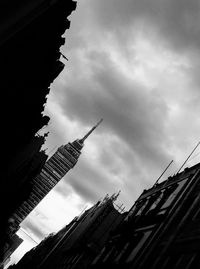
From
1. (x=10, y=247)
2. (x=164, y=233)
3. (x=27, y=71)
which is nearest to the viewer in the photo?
(x=164, y=233)

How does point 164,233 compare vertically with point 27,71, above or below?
below

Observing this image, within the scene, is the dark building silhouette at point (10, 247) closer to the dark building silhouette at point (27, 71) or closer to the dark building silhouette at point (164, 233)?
the dark building silhouette at point (27, 71)

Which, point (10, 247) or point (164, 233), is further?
point (10, 247)

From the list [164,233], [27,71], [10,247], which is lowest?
[164,233]

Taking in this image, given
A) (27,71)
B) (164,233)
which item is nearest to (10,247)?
(27,71)

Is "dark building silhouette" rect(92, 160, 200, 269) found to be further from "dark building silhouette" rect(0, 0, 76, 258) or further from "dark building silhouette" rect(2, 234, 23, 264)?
"dark building silhouette" rect(2, 234, 23, 264)

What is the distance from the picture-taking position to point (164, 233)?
72.5 ft

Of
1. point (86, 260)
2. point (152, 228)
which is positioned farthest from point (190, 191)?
point (86, 260)

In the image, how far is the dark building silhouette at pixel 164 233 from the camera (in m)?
18.7

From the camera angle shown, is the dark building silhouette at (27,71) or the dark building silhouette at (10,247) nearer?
the dark building silhouette at (27,71)

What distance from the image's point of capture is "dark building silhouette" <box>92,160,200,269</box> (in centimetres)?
1866

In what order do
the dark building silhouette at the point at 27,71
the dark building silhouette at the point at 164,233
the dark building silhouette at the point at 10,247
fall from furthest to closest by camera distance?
the dark building silhouette at the point at 10,247, the dark building silhouette at the point at 27,71, the dark building silhouette at the point at 164,233

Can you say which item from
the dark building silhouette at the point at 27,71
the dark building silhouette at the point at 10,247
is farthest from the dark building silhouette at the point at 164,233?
the dark building silhouette at the point at 10,247

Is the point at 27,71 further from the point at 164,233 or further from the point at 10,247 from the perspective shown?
the point at 10,247
